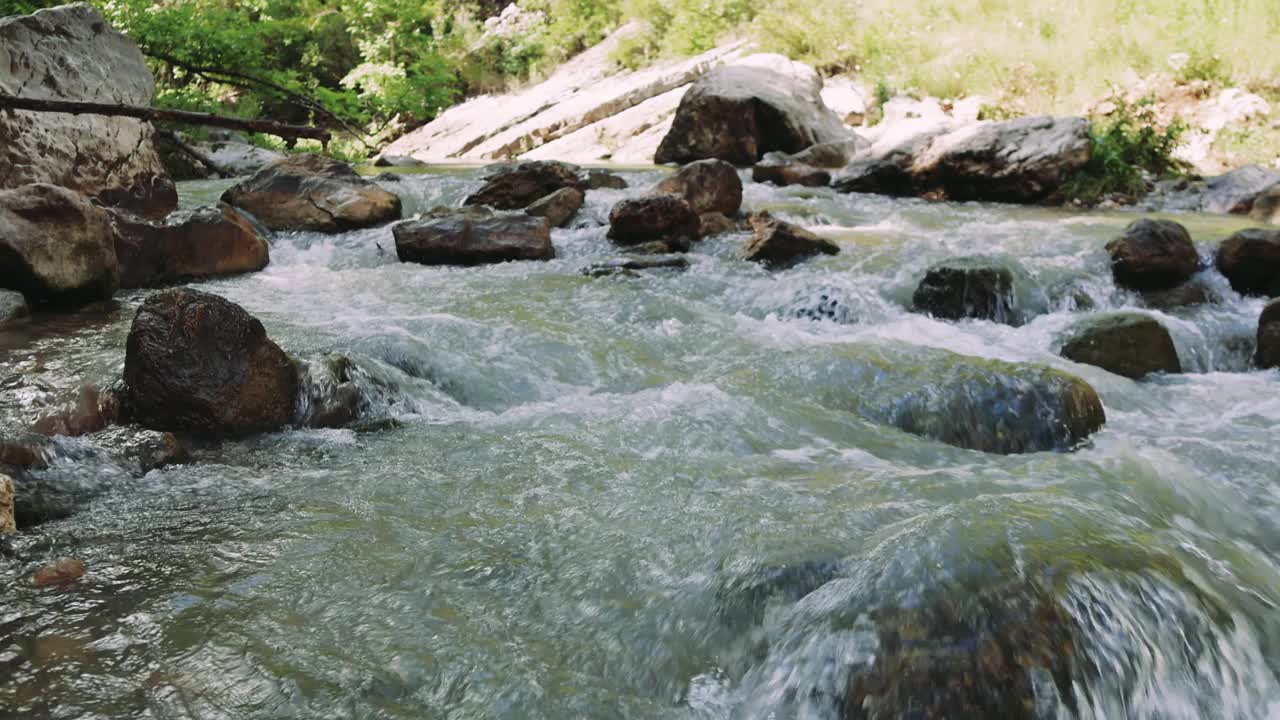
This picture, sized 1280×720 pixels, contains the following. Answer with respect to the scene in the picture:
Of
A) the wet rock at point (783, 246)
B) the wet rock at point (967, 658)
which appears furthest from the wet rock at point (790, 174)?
the wet rock at point (967, 658)

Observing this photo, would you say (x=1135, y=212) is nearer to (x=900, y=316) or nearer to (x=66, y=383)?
(x=900, y=316)

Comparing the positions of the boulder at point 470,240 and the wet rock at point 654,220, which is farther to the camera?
the wet rock at point 654,220

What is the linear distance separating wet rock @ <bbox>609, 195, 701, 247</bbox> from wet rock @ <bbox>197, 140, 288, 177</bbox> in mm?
5815

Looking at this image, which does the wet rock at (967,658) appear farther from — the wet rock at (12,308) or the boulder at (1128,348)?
the wet rock at (12,308)

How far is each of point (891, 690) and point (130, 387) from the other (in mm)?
2941

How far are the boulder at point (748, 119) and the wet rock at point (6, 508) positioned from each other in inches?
415

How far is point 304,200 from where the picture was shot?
783 cm

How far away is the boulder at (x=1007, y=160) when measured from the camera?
345 inches

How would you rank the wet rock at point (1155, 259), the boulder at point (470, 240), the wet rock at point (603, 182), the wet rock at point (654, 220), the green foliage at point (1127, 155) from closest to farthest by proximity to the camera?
Result: the wet rock at point (1155, 259), the boulder at point (470, 240), the wet rock at point (654, 220), the green foliage at point (1127, 155), the wet rock at point (603, 182)

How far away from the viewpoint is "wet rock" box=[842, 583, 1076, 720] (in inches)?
63.7

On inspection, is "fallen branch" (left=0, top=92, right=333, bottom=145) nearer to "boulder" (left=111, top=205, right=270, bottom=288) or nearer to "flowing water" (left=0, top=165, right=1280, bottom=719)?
"flowing water" (left=0, top=165, right=1280, bottom=719)

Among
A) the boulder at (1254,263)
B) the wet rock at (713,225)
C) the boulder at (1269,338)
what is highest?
the wet rock at (713,225)

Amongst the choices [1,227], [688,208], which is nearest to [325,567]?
[1,227]

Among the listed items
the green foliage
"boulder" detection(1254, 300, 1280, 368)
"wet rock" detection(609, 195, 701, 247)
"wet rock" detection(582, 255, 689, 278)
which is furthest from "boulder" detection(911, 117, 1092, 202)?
"boulder" detection(1254, 300, 1280, 368)
